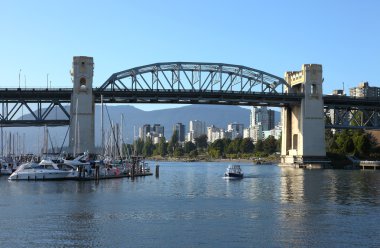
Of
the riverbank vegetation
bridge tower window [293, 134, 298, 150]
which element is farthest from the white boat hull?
the riverbank vegetation

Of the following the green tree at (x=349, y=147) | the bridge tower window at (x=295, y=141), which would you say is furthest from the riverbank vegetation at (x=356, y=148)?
the bridge tower window at (x=295, y=141)

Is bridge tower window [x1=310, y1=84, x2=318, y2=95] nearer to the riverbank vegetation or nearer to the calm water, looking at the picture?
the riverbank vegetation

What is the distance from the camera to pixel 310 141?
11494 cm

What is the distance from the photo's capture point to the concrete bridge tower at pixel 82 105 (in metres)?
101

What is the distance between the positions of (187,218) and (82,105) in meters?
67.4

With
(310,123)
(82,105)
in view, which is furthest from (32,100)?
(310,123)

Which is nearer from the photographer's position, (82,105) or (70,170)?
(70,170)

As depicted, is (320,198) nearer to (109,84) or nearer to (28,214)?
(28,214)

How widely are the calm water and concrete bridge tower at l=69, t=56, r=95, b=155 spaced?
137 feet

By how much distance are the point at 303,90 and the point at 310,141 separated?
1018 centimetres

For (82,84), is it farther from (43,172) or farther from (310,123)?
(310,123)

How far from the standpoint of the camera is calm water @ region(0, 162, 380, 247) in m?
30.4

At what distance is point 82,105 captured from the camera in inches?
4048

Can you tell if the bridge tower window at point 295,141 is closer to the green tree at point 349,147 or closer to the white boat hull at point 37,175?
the green tree at point 349,147
